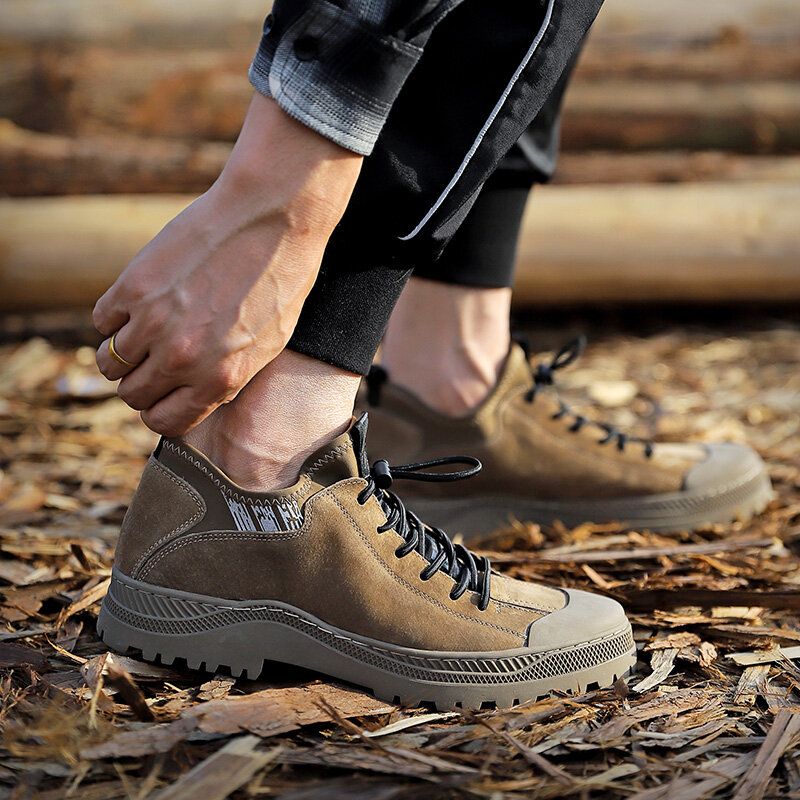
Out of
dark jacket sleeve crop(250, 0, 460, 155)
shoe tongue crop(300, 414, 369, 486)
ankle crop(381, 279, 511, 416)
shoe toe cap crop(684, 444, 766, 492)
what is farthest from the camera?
shoe toe cap crop(684, 444, 766, 492)

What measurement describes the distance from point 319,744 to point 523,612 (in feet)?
1.04

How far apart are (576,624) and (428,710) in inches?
8.4

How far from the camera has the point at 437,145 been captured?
3.59 ft

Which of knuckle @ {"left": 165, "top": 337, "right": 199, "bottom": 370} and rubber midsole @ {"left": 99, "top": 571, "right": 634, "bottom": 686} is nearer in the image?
knuckle @ {"left": 165, "top": 337, "right": 199, "bottom": 370}

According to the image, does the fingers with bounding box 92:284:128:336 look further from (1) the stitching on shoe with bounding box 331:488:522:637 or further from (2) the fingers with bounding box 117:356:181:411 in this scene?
(1) the stitching on shoe with bounding box 331:488:522:637

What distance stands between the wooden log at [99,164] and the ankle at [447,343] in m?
1.81

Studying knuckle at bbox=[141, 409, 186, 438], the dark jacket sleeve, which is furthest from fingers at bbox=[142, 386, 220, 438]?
the dark jacket sleeve

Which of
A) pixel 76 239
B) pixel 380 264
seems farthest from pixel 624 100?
pixel 380 264

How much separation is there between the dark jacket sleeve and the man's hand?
23mm

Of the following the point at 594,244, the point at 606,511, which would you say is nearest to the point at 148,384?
the point at 606,511

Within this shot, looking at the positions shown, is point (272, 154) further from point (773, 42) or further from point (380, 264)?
point (773, 42)

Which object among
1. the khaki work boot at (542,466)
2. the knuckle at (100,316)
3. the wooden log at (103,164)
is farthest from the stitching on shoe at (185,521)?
the wooden log at (103,164)

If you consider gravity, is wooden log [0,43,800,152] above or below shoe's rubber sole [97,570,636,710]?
above

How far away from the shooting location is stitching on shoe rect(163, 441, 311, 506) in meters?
1.17
